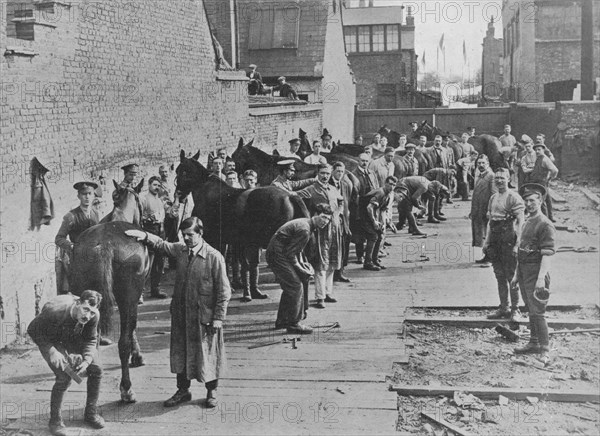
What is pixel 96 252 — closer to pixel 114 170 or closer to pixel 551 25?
pixel 114 170

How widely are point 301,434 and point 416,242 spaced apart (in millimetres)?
10242

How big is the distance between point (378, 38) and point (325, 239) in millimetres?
43786

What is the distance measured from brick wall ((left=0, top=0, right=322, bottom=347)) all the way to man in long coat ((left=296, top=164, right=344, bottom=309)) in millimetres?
3886

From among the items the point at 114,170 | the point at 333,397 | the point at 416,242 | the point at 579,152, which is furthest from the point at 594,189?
the point at 333,397

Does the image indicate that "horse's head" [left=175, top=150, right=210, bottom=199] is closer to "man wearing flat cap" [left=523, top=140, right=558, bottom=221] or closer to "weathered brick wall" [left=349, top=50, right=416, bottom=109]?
"man wearing flat cap" [left=523, top=140, right=558, bottom=221]

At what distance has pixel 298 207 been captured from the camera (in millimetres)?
10984

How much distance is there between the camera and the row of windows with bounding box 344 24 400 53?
52.1 metres

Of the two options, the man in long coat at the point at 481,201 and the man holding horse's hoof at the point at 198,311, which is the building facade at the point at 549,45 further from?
the man holding horse's hoof at the point at 198,311

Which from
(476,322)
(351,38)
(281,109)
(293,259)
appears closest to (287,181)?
(293,259)

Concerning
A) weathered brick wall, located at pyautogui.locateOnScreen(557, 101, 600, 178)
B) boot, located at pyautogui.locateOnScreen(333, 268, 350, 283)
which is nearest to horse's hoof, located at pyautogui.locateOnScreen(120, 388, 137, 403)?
boot, located at pyautogui.locateOnScreen(333, 268, 350, 283)

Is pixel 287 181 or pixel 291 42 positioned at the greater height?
pixel 291 42

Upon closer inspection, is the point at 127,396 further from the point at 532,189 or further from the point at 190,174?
the point at 532,189

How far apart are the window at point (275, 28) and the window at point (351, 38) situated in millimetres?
20717

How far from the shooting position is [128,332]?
760cm
